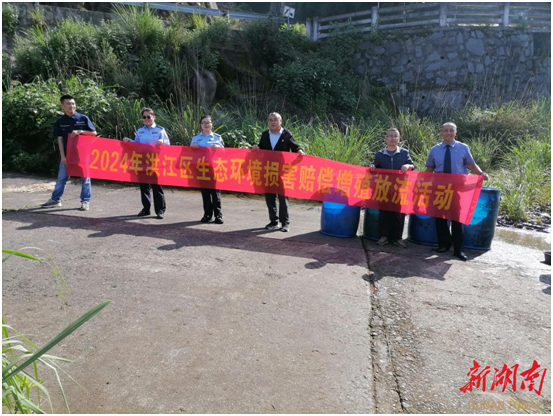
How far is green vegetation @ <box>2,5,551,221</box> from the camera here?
10.2 metres

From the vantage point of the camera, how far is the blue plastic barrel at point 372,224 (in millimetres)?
6520

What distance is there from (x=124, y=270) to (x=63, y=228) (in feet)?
6.59

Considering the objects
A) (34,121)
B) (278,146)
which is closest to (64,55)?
(34,121)

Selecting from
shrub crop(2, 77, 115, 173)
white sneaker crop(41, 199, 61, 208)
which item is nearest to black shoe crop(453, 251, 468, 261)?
white sneaker crop(41, 199, 61, 208)

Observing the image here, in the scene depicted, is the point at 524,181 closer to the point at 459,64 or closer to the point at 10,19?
the point at 459,64

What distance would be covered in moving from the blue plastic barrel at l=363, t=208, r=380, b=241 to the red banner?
124mm

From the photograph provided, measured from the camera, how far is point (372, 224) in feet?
21.5

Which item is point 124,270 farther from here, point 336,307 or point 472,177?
point 472,177

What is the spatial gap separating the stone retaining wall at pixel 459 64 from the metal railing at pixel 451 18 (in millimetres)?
646

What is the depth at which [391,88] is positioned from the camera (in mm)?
18594

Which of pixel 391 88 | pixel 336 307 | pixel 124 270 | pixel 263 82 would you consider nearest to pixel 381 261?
pixel 336 307

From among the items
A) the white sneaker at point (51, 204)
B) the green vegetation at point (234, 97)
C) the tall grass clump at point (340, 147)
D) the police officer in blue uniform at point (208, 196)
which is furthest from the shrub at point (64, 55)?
the police officer in blue uniform at point (208, 196)

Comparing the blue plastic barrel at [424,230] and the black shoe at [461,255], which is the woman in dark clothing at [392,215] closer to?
the blue plastic barrel at [424,230]

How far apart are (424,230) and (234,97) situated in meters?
9.56
